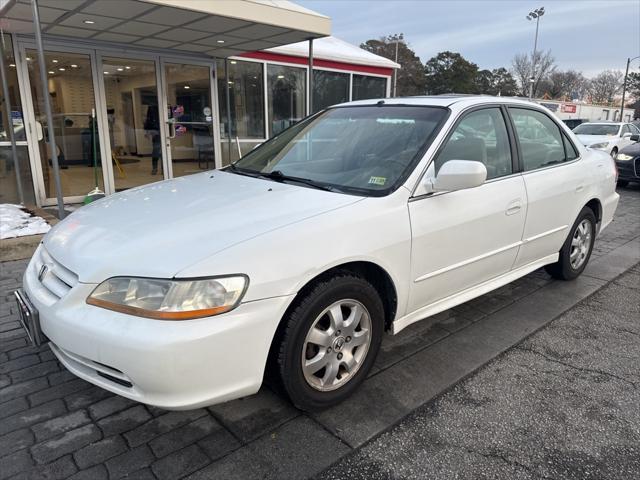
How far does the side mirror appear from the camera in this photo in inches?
107

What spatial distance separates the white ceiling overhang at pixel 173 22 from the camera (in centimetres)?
564

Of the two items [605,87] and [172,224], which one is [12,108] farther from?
[605,87]

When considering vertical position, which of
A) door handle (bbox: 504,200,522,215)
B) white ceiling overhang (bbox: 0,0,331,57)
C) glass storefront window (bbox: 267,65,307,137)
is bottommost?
door handle (bbox: 504,200,522,215)

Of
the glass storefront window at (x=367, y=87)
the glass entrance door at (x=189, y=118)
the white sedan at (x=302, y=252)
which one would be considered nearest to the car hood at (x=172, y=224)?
the white sedan at (x=302, y=252)

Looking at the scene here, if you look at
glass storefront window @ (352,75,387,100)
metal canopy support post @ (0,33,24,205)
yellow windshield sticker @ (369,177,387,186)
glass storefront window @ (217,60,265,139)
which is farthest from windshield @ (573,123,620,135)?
metal canopy support post @ (0,33,24,205)

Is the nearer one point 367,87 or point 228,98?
point 228,98

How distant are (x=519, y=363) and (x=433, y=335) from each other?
0.62m

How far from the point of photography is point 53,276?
2.46 m

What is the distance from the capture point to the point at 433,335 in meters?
3.54

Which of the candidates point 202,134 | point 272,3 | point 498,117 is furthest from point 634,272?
point 202,134

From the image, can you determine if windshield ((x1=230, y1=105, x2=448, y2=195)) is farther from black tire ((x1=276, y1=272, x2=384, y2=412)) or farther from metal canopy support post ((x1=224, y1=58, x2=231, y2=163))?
metal canopy support post ((x1=224, y1=58, x2=231, y2=163))

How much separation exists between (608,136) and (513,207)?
49.1 ft

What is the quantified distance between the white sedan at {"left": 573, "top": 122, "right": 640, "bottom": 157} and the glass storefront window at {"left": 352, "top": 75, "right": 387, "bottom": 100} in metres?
6.66

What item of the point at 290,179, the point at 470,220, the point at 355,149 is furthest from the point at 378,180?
the point at 470,220
